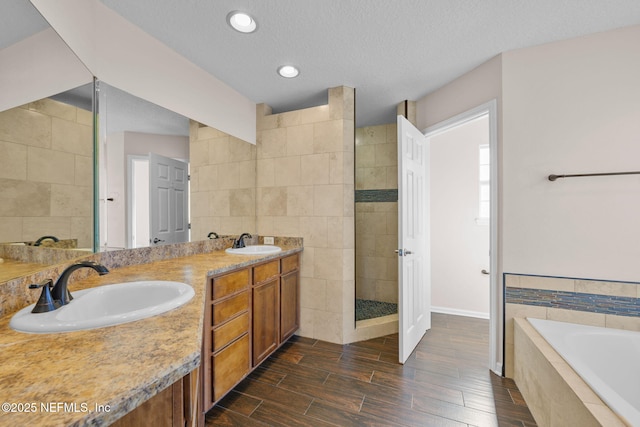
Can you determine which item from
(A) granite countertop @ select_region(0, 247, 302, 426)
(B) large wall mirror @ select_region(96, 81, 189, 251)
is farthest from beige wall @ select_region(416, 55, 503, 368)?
(B) large wall mirror @ select_region(96, 81, 189, 251)

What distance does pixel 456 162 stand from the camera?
314 cm

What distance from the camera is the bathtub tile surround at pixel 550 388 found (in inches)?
41.4

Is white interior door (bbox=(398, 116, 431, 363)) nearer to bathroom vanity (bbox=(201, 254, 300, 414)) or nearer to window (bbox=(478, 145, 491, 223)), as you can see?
window (bbox=(478, 145, 491, 223))

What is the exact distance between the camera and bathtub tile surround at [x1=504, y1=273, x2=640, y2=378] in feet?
5.49

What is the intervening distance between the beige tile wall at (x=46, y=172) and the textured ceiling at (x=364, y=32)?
86 centimetres

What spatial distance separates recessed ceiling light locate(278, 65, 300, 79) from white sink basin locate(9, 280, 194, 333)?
5.88 ft

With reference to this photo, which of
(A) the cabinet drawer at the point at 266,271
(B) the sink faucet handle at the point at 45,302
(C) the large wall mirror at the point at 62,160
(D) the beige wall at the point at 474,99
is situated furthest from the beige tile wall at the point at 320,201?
(B) the sink faucet handle at the point at 45,302

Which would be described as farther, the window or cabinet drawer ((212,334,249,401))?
the window

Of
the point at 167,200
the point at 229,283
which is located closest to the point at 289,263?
the point at 229,283

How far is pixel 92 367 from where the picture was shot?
0.56 meters

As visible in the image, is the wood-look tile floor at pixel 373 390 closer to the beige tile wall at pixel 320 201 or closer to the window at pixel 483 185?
the beige tile wall at pixel 320 201

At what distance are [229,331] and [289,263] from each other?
0.86 metres

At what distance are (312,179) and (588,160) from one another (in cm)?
202

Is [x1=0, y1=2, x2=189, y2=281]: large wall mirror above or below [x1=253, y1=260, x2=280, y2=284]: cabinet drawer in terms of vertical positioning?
above
